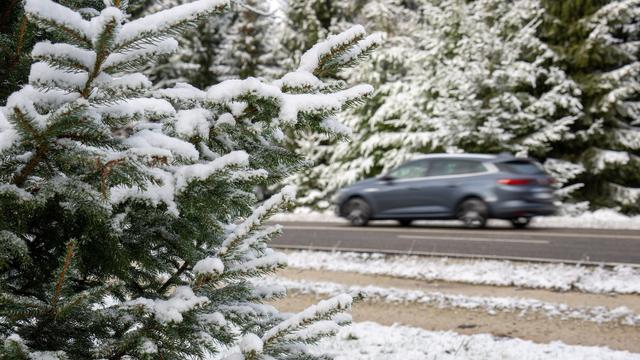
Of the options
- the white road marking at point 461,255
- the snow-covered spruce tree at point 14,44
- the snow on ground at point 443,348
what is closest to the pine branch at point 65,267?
the snow-covered spruce tree at point 14,44

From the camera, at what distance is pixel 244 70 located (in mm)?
31453

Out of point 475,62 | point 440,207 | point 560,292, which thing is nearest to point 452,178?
point 440,207

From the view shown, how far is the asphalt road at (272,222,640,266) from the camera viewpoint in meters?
10.9

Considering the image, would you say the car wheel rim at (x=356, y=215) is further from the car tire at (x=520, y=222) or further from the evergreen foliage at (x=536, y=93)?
the evergreen foliage at (x=536, y=93)

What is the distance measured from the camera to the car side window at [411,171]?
50.5ft

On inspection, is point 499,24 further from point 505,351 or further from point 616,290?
point 505,351

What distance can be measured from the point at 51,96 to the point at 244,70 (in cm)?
3074

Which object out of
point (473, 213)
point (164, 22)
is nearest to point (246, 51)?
point (473, 213)

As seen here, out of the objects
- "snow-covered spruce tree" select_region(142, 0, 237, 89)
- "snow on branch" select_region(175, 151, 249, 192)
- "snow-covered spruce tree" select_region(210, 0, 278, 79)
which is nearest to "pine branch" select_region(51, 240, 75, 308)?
"snow on branch" select_region(175, 151, 249, 192)

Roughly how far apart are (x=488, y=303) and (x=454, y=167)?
7130mm

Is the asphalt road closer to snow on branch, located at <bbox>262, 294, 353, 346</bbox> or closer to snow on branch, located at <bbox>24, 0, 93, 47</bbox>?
snow on branch, located at <bbox>262, 294, 353, 346</bbox>

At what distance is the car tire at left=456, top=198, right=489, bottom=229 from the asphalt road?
255 mm

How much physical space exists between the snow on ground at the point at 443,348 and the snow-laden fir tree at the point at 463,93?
47.1 feet

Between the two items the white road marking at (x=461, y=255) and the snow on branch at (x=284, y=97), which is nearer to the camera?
the snow on branch at (x=284, y=97)
